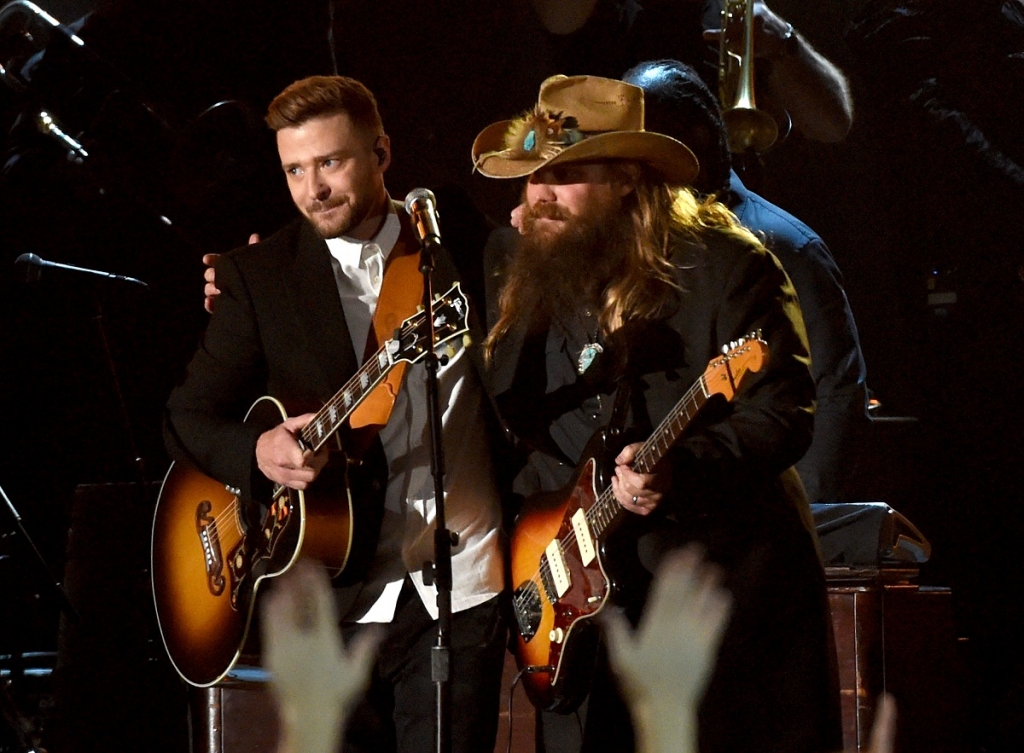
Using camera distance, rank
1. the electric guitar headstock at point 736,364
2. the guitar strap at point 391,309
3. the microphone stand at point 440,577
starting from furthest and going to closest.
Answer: the guitar strap at point 391,309, the microphone stand at point 440,577, the electric guitar headstock at point 736,364

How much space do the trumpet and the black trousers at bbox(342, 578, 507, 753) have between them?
2.53m

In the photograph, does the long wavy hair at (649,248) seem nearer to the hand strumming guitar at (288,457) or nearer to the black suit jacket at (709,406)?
the black suit jacket at (709,406)

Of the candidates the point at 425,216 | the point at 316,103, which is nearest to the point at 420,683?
the point at 425,216

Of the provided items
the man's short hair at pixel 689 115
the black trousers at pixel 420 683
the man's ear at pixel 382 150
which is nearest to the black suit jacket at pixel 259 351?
the man's ear at pixel 382 150

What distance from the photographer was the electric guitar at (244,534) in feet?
10.4

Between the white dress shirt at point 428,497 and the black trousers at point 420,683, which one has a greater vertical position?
the white dress shirt at point 428,497

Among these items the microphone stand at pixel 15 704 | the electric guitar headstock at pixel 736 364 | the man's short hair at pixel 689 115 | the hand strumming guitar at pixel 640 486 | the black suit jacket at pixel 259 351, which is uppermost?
the man's short hair at pixel 689 115

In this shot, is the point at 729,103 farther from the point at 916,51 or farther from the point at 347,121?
the point at 347,121

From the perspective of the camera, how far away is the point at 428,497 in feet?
10.7

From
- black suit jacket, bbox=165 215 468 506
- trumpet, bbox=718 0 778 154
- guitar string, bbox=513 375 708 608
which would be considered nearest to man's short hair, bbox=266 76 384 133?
black suit jacket, bbox=165 215 468 506

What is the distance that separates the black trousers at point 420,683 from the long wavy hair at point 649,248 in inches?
26.8

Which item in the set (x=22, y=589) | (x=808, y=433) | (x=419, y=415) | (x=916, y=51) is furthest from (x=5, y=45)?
(x=808, y=433)

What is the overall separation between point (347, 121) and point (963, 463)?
3664 millimetres

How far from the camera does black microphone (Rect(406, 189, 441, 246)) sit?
9.92 feet
